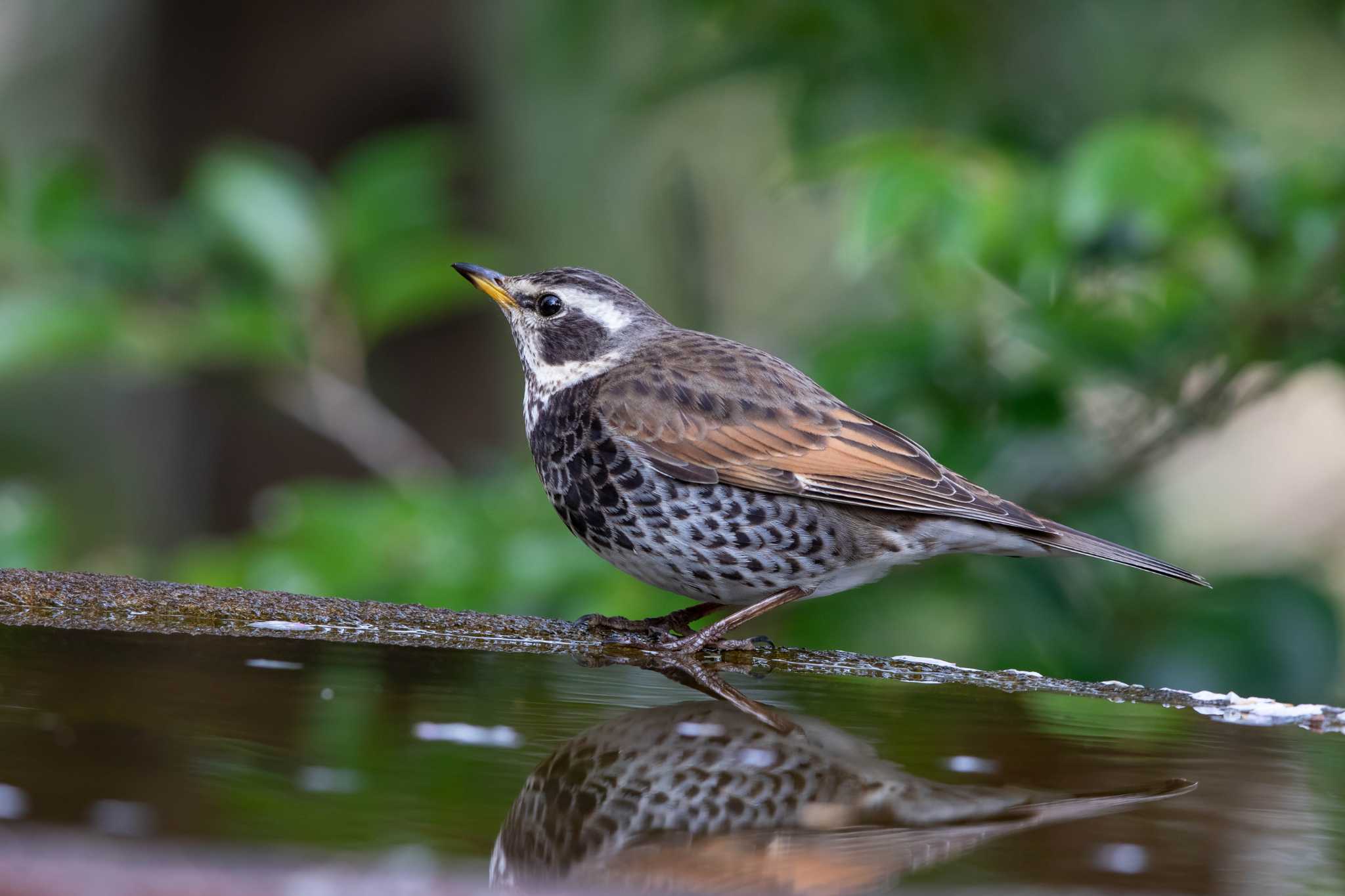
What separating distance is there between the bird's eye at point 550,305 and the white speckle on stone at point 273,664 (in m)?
1.73

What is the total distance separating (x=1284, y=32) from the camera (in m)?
5.91

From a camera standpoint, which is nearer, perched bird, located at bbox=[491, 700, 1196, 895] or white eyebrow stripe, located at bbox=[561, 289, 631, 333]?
perched bird, located at bbox=[491, 700, 1196, 895]

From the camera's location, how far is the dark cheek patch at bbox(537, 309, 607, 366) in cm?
418

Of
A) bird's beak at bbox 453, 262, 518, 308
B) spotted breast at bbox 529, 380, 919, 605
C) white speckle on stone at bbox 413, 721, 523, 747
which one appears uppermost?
bird's beak at bbox 453, 262, 518, 308

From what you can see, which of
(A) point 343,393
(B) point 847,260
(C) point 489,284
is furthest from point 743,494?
(A) point 343,393

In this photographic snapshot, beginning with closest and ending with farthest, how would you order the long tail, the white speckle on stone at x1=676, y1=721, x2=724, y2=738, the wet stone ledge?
1. the white speckle on stone at x1=676, y1=721, x2=724, y2=738
2. the wet stone ledge
3. the long tail

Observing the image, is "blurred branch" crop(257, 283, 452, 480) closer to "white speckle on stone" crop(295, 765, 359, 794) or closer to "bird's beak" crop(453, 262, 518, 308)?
"bird's beak" crop(453, 262, 518, 308)

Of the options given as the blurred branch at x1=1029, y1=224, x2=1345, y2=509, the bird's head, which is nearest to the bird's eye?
the bird's head

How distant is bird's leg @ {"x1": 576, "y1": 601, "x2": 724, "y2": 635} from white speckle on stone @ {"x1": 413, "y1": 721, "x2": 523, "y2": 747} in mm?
1247

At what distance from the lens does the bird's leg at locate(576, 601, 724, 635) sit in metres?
3.61

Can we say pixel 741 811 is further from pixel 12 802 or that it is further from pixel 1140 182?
pixel 1140 182

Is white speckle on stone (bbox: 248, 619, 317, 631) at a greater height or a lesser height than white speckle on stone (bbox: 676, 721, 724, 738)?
greater

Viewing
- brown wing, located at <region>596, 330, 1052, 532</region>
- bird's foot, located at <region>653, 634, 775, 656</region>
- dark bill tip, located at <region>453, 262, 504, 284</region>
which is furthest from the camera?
dark bill tip, located at <region>453, 262, 504, 284</region>

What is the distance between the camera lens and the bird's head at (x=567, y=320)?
165 inches
